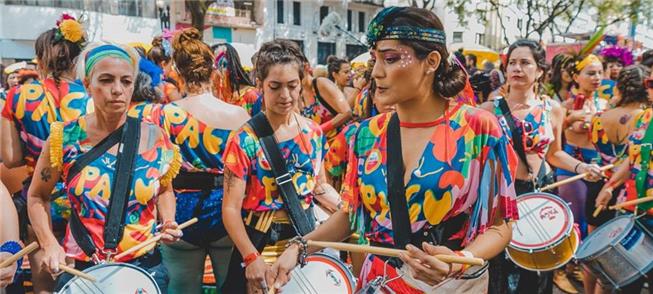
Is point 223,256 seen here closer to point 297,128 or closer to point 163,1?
point 297,128

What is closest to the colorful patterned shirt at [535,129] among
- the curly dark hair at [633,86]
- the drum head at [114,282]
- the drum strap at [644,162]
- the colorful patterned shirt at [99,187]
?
the drum strap at [644,162]

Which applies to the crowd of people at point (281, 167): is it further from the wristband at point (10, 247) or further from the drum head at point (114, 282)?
the drum head at point (114, 282)

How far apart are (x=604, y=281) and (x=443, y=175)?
90.9 inches

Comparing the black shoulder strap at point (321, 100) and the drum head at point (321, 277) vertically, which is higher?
the black shoulder strap at point (321, 100)

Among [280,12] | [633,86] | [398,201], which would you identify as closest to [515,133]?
[633,86]

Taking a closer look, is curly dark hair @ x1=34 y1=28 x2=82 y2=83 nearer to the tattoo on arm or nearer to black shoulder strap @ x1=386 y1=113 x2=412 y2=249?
the tattoo on arm

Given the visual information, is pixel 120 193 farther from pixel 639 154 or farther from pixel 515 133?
pixel 639 154

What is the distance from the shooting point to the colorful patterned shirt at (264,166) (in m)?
3.01

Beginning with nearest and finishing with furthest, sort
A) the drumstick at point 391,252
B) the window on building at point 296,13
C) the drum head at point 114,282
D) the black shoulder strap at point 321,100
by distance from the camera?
the drumstick at point 391,252, the drum head at point 114,282, the black shoulder strap at point 321,100, the window on building at point 296,13

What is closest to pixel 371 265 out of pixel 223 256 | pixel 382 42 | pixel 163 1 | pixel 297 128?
pixel 382 42

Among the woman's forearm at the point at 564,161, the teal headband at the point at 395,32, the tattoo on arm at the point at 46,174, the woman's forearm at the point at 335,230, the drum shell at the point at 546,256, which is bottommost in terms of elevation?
the drum shell at the point at 546,256

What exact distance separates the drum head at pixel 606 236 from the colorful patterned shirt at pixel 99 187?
265 centimetres

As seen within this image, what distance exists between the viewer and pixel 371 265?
87.4 inches

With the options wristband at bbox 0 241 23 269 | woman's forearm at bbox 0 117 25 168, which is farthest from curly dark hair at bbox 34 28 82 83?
wristband at bbox 0 241 23 269
